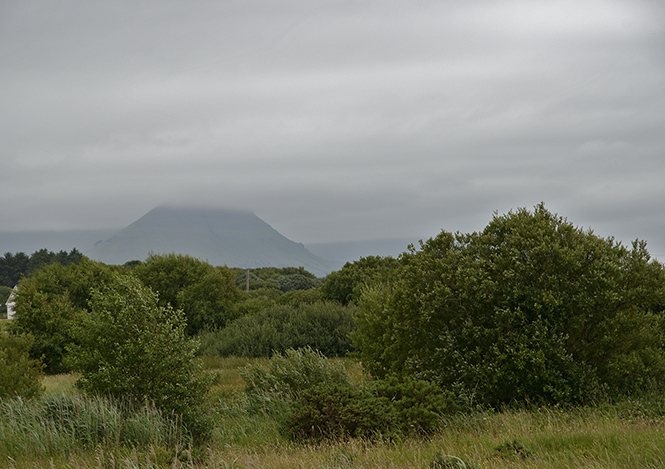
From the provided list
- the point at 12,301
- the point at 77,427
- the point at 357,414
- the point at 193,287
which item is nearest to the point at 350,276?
the point at 193,287

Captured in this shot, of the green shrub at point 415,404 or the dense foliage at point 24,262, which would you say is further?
the dense foliage at point 24,262

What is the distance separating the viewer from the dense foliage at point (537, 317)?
420 inches

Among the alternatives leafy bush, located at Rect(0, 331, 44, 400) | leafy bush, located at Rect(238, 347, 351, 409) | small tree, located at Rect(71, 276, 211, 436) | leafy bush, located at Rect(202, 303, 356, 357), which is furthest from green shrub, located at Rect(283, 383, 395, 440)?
leafy bush, located at Rect(202, 303, 356, 357)

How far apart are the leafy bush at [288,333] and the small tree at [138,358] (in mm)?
18387

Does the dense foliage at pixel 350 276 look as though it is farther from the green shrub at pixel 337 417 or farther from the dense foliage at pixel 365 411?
the green shrub at pixel 337 417

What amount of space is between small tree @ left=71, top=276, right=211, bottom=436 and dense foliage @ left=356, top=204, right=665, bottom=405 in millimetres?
5279

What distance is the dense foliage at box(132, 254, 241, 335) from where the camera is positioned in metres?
35.8

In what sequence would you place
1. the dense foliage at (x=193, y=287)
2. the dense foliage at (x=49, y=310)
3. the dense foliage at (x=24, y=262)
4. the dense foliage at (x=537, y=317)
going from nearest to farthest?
the dense foliage at (x=537, y=317)
the dense foliage at (x=49, y=310)
the dense foliage at (x=193, y=287)
the dense foliage at (x=24, y=262)

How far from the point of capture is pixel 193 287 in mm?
36344

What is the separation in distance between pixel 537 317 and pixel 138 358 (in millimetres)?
8085

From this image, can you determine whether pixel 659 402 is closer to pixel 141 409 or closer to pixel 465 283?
pixel 465 283

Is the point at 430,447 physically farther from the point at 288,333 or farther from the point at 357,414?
the point at 288,333

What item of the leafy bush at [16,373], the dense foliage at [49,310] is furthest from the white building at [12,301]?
the leafy bush at [16,373]

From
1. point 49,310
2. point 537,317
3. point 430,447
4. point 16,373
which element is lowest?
point 49,310
